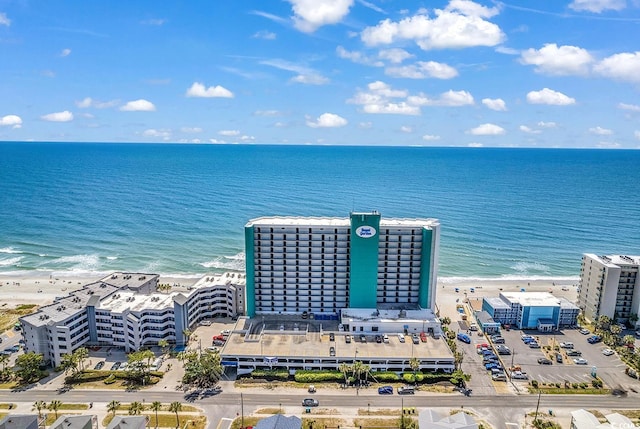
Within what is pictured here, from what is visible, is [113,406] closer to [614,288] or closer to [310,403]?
[310,403]

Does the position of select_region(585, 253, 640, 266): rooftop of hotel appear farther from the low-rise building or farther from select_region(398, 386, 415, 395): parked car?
select_region(398, 386, 415, 395): parked car

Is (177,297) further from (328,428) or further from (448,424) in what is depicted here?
(448,424)

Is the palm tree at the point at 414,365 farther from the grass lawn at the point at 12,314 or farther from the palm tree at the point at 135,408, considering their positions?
the grass lawn at the point at 12,314

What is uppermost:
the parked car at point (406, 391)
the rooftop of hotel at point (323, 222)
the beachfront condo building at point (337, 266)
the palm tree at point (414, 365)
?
the rooftop of hotel at point (323, 222)

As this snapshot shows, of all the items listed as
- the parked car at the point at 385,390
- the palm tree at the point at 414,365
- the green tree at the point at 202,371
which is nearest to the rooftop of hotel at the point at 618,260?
the palm tree at the point at 414,365

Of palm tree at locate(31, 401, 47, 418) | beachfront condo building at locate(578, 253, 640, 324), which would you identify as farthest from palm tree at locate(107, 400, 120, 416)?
beachfront condo building at locate(578, 253, 640, 324)
